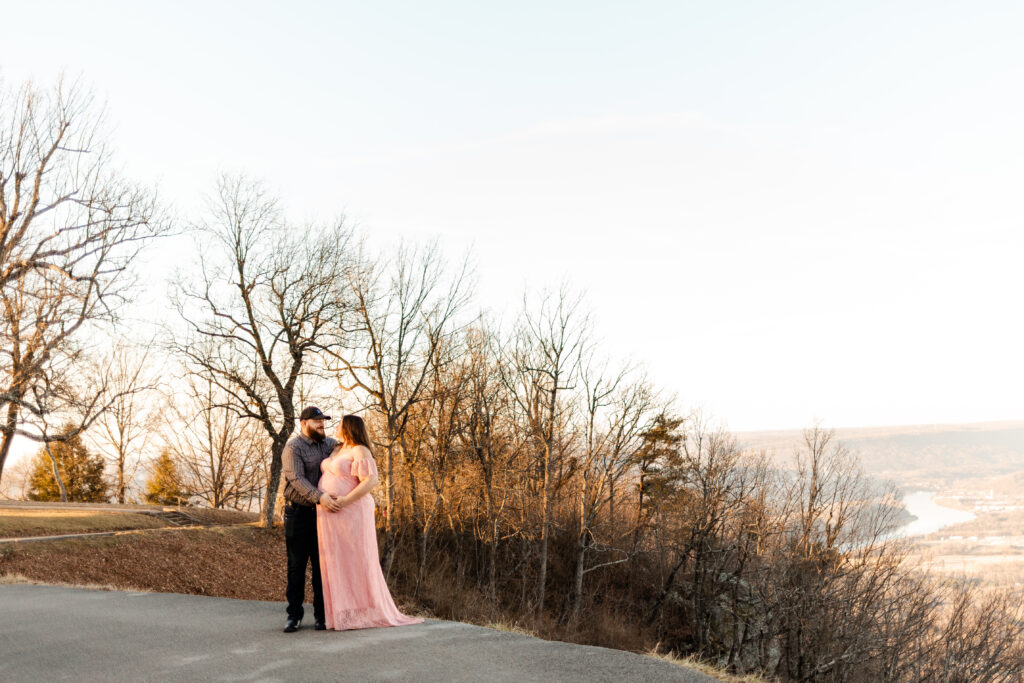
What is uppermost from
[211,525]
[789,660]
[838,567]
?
[211,525]

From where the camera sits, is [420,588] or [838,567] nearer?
[420,588]

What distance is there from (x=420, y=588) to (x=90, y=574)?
11774 millimetres

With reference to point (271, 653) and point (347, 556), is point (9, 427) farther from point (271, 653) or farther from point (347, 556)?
point (271, 653)

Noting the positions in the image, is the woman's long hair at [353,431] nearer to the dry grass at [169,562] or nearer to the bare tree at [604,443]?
the dry grass at [169,562]

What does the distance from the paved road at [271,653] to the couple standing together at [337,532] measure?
26 cm

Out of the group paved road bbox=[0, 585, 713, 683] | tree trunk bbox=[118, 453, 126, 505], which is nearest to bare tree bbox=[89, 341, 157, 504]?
tree trunk bbox=[118, 453, 126, 505]

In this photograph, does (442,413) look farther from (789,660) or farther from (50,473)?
(50,473)

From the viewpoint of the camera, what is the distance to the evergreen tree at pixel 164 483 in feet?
154

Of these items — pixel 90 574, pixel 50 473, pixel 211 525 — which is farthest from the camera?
pixel 50 473

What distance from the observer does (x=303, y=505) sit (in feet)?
25.5

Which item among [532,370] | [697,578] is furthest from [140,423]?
[697,578]

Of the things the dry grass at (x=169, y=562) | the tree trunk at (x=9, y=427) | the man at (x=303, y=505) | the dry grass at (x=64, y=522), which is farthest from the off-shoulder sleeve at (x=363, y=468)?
the dry grass at (x=64, y=522)

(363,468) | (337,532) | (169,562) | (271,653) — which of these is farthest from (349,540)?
(169,562)

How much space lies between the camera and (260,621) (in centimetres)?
824
